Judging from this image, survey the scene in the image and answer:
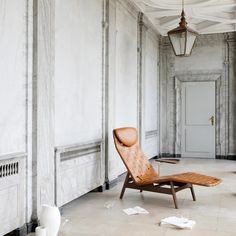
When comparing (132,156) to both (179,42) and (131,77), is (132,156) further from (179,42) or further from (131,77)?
(131,77)

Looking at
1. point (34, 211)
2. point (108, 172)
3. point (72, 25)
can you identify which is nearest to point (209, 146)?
point (108, 172)

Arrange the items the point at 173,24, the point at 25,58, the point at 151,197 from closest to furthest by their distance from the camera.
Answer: the point at 25,58, the point at 151,197, the point at 173,24

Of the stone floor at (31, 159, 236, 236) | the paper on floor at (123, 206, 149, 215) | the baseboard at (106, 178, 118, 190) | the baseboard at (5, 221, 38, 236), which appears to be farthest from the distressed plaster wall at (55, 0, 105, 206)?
the paper on floor at (123, 206, 149, 215)

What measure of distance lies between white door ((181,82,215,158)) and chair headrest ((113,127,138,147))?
16.9 feet

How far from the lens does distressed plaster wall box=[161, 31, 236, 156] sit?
1020 cm

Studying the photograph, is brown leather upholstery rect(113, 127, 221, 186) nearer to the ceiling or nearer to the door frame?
the ceiling

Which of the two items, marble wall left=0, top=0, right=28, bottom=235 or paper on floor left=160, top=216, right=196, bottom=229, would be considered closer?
marble wall left=0, top=0, right=28, bottom=235

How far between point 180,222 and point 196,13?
19.1 ft

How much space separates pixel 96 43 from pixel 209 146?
19.7 ft

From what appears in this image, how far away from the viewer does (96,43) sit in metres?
5.66

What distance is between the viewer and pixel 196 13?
328 inches

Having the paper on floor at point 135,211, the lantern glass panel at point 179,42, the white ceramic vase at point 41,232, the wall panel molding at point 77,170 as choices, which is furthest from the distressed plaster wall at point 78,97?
the lantern glass panel at point 179,42

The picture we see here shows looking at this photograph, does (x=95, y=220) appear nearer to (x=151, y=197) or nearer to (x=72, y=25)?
(x=151, y=197)

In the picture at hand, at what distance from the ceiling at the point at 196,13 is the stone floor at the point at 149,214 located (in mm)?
3940
